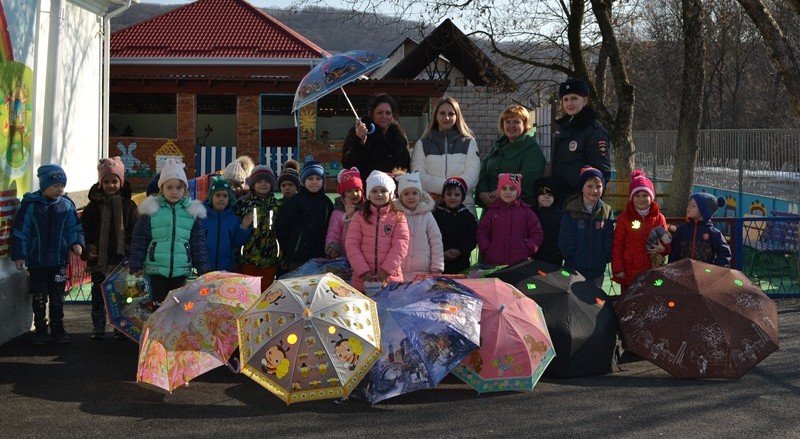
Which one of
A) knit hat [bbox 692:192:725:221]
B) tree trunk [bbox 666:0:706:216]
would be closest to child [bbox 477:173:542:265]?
knit hat [bbox 692:192:725:221]

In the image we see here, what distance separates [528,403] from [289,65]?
30.0 m

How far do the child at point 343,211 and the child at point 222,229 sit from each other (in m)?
0.83

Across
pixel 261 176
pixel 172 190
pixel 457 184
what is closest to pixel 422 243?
pixel 457 184

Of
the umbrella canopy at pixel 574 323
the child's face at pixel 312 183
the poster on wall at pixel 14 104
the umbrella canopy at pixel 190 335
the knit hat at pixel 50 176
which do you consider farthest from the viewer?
the child's face at pixel 312 183

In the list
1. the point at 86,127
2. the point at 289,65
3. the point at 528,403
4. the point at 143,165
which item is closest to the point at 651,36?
the point at 289,65

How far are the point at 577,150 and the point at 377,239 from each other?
221 centimetres

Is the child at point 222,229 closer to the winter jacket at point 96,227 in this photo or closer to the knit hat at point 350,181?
the winter jacket at point 96,227

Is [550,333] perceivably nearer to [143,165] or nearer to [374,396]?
[374,396]

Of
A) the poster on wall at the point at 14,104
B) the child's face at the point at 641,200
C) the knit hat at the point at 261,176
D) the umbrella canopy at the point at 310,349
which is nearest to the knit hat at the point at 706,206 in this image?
the child's face at the point at 641,200

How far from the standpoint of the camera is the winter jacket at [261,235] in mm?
8438

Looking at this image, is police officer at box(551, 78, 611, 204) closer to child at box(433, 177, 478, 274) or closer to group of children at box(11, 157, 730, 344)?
group of children at box(11, 157, 730, 344)

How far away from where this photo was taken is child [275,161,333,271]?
8312mm

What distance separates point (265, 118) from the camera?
108ft

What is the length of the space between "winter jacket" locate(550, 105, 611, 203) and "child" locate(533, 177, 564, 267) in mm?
197
